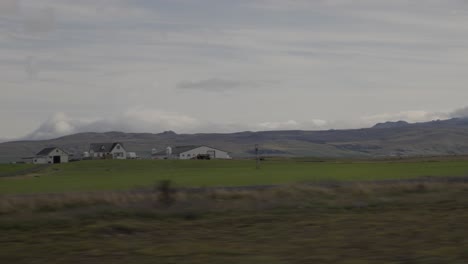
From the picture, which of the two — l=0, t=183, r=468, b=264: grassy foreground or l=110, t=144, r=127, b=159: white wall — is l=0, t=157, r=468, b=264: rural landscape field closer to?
l=0, t=183, r=468, b=264: grassy foreground

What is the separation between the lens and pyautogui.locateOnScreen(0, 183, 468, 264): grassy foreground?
14562mm

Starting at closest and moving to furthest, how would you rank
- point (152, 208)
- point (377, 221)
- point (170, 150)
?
point (377, 221) < point (152, 208) < point (170, 150)

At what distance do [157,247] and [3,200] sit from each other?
494 inches

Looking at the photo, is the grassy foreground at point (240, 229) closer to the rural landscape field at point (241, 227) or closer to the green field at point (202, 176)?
Result: the rural landscape field at point (241, 227)

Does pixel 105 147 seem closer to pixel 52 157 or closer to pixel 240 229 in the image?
pixel 52 157

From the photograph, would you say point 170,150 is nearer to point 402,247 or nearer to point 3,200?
point 3,200

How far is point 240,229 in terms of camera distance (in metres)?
18.9

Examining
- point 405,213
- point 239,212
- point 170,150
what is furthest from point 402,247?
point 170,150

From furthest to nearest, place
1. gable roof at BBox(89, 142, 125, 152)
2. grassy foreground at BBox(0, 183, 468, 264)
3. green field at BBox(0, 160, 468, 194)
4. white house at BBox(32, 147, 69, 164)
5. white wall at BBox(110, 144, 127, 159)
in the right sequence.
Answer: gable roof at BBox(89, 142, 125, 152) < white wall at BBox(110, 144, 127, 159) < white house at BBox(32, 147, 69, 164) < green field at BBox(0, 160, 468, 194) < grassy foreground at BBox(0, 183, 468, 264)

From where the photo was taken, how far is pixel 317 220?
800 inches

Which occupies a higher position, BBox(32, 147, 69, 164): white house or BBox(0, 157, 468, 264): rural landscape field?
BBox(32, 147, 69, 164): white house

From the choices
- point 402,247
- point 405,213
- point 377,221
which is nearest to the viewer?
point 402,247

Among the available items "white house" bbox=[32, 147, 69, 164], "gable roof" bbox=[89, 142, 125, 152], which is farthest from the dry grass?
"gable roof" bbox=[89, 142, 125, 152]

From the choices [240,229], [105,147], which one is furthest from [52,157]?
[240,229]
